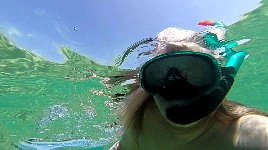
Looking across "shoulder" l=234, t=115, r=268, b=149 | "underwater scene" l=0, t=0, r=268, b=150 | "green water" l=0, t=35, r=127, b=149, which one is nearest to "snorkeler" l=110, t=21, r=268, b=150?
"shoulder" l=234, t=115, r=268, b=149

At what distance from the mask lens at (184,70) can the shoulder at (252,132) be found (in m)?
0.45

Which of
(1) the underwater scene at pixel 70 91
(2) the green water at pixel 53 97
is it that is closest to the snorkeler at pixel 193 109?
(1) the underwater scene at pixel 70 91

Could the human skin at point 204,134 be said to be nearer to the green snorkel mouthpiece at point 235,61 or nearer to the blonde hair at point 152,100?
the blonde hair at point 152,100

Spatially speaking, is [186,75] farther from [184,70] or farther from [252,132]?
[252,132]

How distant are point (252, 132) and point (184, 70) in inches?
27.8

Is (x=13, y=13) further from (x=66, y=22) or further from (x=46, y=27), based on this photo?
(x=66, y=22)

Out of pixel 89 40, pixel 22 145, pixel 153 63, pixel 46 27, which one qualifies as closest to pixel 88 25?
pixel 89 40

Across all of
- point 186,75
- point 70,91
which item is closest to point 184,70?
point 186,75

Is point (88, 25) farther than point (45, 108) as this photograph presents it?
No

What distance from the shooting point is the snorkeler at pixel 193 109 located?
2.53 meters

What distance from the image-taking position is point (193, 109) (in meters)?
2.50

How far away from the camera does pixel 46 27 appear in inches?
426

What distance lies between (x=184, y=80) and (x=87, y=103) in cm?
1205

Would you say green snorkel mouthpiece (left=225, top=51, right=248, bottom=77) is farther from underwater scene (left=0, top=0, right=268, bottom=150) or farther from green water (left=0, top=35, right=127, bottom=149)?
green water (left=0, top=35, right=127, bottom=149)
